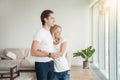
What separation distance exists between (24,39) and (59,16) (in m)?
1.56

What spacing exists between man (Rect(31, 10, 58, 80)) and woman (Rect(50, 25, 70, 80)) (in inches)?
5.1

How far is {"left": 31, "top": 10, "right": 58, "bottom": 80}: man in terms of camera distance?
2.32m

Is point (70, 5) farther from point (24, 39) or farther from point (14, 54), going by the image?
point (14, 54)

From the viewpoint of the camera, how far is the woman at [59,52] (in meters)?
2.57

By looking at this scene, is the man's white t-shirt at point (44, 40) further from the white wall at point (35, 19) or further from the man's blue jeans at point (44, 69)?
the white wall at point (35, 19)

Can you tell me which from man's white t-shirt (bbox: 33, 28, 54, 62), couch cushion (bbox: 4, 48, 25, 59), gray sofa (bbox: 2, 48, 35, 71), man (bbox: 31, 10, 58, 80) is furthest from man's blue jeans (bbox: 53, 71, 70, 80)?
couch cushion (bbox: 4, 48, 25, 59)

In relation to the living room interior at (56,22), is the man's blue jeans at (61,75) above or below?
below

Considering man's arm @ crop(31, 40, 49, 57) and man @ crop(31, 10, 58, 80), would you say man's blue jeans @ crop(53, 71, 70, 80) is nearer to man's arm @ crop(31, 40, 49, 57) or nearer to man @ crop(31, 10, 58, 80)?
man @ crop(31, 10, 58, 80)

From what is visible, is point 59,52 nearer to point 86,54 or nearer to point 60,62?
point 60,62

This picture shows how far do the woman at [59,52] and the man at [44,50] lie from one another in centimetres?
13

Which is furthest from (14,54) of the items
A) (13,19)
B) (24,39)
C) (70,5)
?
(70,5)

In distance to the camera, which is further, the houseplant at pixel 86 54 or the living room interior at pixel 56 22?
the living room interior at pixel 56 22

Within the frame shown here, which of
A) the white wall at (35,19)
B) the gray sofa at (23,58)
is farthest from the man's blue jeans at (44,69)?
the white wall at (35,19)

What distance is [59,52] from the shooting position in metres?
2.52
